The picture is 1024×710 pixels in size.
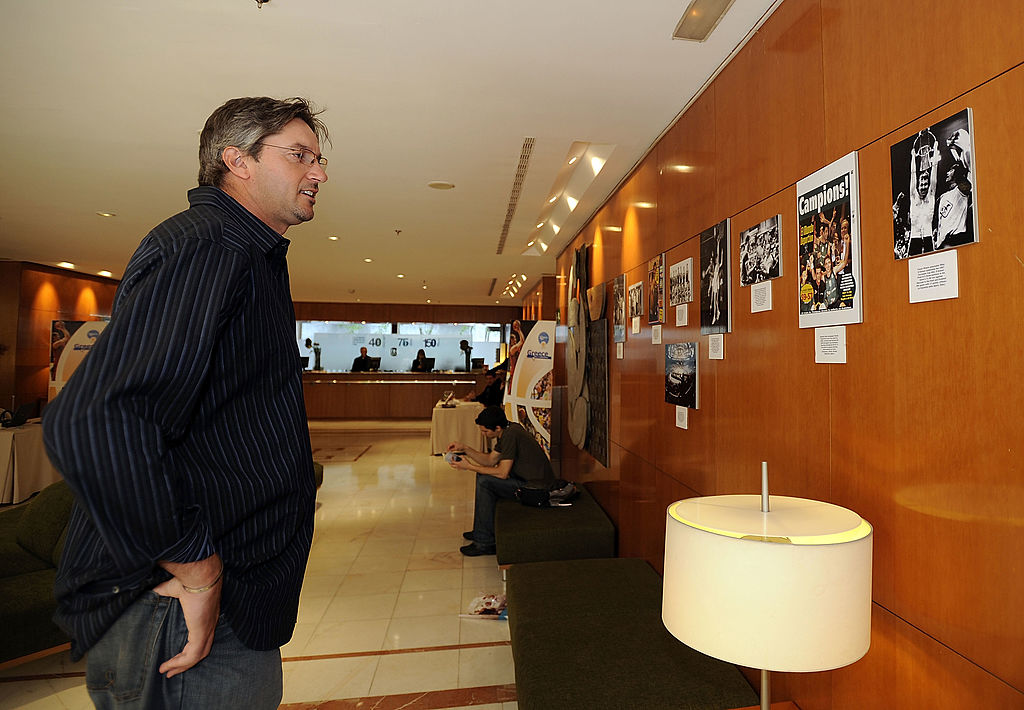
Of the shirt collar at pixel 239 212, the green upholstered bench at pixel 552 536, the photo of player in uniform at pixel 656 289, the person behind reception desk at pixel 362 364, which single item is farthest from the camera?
the person behind reception desk at pixel 362 364

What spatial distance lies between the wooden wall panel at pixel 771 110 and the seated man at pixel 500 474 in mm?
2809

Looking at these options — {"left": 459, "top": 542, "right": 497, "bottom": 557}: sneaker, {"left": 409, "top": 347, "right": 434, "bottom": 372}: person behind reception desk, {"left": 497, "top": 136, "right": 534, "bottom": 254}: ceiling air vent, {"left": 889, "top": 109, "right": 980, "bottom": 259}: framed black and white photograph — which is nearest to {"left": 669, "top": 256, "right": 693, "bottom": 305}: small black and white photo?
{"left": 497, "top": 136, "right": 534, "bottom": 254}: ceiling air vent

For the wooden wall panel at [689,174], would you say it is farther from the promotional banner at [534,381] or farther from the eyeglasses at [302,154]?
the promotional banner at [534,381]

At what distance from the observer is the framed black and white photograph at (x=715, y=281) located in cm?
243

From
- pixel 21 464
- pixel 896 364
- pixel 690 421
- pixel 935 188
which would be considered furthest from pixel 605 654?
pixel 21 464

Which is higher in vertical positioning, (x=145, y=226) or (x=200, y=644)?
(x=145, y=226)

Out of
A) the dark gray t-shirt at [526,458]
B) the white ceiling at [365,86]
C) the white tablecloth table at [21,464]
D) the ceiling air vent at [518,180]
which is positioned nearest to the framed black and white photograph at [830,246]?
the white ceiling at [365,86]

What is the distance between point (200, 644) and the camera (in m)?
1.01

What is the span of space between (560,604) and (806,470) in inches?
52.7

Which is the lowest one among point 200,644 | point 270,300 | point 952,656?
point 952,656

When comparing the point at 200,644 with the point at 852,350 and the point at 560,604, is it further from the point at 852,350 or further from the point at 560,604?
the point at 560,604

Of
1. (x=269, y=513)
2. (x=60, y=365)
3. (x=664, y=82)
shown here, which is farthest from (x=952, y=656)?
→ (x=60, y=365)

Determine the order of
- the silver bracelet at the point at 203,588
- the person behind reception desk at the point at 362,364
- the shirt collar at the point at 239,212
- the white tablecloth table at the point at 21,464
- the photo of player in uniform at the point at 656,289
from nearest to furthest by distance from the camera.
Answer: the silver bracelet at the point at 203,588
the shirt collar at the point at 239,212
the photo of player in uniform at the point at 656,289
the white tablecloth table at the point at 21,464
the person behind reception desk at the point at 362,364

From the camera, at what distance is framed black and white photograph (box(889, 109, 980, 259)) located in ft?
4.15
